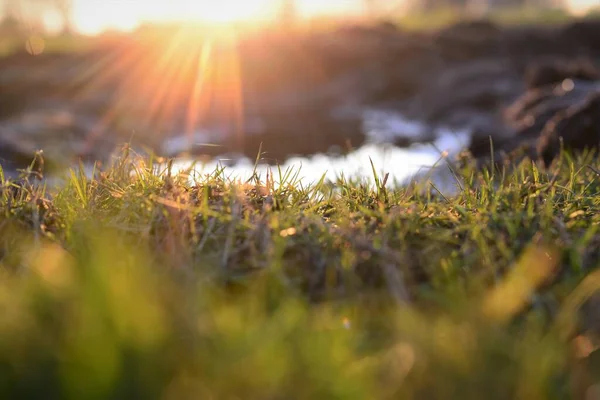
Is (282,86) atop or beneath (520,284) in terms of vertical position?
atop

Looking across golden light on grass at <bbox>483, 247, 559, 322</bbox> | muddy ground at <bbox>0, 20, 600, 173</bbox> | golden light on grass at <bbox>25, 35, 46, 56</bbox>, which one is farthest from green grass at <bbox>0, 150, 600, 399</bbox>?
golden light on grass at <bbox>25, 35, 46, 56</bbox>

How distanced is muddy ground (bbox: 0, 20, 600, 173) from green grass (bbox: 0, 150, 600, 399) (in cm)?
618

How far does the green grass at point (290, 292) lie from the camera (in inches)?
46.9

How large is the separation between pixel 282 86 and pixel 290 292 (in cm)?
1507

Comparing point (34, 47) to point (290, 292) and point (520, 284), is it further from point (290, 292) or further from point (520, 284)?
point (520, 284)

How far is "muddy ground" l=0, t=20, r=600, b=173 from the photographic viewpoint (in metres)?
10.3

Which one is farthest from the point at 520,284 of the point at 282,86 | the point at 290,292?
the point at 282,86

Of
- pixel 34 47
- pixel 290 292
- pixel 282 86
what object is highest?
pixel 34 47

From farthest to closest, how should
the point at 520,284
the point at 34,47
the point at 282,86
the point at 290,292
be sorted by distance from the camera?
the point at 34,47 < the point at 282,86 < the point at 290,292 < the point at 520,284

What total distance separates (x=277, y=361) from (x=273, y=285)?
607mm

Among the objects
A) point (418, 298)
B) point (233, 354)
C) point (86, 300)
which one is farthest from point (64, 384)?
Result: point (418, 298)

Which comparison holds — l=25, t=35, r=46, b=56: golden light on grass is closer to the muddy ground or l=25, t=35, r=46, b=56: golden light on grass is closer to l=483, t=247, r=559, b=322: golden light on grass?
the muddy ground

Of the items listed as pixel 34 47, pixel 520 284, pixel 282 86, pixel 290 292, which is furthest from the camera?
pixel 34 47

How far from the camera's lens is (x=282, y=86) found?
648 inches
